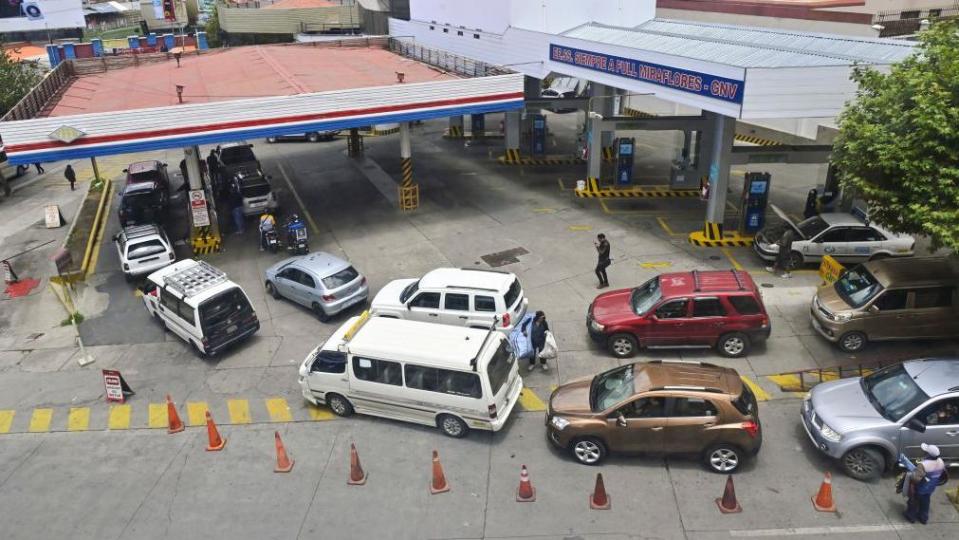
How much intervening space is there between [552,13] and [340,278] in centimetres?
1782

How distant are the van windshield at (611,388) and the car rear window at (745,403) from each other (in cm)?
166

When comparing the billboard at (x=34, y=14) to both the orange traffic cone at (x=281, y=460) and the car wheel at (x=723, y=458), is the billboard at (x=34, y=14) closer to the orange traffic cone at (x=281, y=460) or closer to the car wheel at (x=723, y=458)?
the orange traffic cone at (x=281, y=460)

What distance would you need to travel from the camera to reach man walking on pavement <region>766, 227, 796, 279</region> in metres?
18.7

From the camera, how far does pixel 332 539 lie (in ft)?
34.0

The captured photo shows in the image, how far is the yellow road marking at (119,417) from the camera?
14.0 meters

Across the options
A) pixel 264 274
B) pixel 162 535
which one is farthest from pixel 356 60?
pixel 162 535

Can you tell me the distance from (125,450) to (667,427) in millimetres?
10062

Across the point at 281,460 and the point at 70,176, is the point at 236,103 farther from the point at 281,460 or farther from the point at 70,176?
the point at 70,176

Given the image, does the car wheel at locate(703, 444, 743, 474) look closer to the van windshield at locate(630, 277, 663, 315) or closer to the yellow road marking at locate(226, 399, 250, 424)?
the van windshield at locate(630, 277, 663, 315)

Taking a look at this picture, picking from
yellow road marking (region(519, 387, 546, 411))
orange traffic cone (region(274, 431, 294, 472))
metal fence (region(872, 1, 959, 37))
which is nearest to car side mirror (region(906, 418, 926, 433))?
yellow road marking (region(519, 387, 546, 411))

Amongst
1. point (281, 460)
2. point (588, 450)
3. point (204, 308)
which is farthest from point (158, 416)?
point (588, 450)

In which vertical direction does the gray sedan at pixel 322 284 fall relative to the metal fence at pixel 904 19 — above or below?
below

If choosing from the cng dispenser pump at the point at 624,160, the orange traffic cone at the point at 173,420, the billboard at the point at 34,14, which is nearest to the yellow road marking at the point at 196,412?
the orange traffic cone at the point at 173,420

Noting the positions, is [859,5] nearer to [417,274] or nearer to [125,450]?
[417,274]
